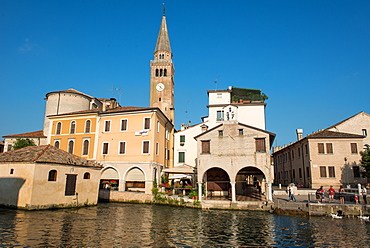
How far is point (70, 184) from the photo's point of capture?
23.2 meters

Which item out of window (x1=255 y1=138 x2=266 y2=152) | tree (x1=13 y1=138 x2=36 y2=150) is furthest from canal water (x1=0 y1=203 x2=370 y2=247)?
tree (x1=13 y1=138 x2=36 y2=150)

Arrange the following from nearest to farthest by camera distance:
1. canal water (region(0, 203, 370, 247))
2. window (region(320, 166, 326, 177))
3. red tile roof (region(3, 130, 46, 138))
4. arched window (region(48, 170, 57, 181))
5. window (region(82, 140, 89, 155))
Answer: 1. canal water (region(0, 203, 370, 247))
2. arched window (region(48, 170, 57, 181))
3. window (region(320, 166, 326, 177))
4. window (region(82, 140, 89, 155))
5. red tile roof (region(3, 130, 46, 138))

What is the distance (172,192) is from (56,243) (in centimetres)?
1785

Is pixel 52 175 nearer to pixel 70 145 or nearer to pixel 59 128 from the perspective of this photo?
pixel 70 145

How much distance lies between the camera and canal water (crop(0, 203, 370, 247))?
39.2 feet

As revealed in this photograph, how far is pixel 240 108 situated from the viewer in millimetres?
35719

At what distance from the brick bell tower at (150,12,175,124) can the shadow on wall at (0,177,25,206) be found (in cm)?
3429

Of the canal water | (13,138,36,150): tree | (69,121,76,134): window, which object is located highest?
(69,121,76,134): window

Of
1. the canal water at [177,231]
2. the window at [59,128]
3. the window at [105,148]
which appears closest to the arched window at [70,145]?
the window at [59,128]

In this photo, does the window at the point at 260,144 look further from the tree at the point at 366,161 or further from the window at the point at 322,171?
the tree at the point at 366,161

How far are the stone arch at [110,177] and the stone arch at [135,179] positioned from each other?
1.36 metres

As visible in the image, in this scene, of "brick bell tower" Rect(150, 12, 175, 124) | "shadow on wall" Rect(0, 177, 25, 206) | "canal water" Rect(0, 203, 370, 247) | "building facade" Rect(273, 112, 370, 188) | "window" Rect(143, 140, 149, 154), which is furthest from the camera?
"brick bell tower" Rect(150, 12, 175, 124)

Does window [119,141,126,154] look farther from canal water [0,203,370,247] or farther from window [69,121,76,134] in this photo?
canal water [0,203,370,247]

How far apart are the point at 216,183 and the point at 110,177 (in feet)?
42.7
